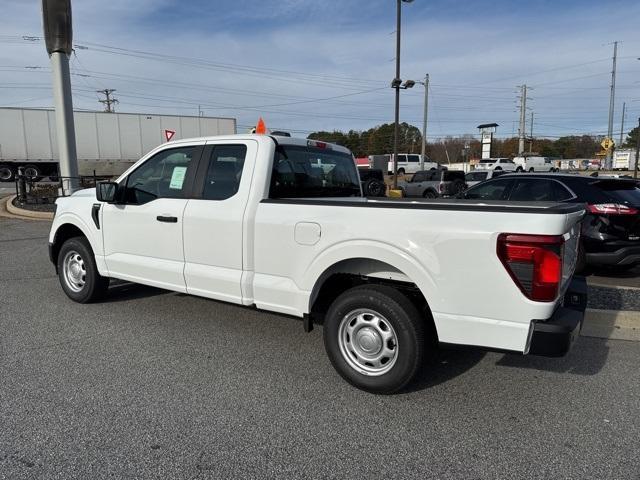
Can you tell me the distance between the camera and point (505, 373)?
3.88 meters

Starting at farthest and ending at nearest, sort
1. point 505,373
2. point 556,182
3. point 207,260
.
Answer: point 556,182
point 207,260
point 505,373

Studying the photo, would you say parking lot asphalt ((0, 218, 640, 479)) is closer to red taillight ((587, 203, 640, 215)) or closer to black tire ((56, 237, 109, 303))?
black tire ((56, 237, 109, 303))

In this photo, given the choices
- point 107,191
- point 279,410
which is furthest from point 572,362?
point 107,191

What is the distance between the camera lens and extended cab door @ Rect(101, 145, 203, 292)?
14.9 feet

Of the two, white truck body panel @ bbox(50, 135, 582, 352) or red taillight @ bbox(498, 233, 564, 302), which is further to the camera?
white truck body panel @ bbox(50, 135, 582, 352)

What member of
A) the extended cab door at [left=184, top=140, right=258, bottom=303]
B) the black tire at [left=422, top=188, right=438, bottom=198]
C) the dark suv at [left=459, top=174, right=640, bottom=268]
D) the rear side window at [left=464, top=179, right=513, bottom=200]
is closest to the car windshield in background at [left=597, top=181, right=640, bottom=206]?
the dark suv at [left=459, top=174, right=640, bottom=268]

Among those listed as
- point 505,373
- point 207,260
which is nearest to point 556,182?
point 505,373

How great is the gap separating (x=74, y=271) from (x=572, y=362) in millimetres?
5284

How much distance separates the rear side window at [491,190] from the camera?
7.92 metres

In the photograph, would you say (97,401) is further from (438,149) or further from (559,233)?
(438,149)

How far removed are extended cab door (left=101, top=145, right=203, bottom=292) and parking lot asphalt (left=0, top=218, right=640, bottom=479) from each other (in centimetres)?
60

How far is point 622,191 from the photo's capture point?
262 inches

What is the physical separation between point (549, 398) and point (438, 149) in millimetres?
113200

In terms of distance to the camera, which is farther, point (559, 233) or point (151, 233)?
point (151, 233)
